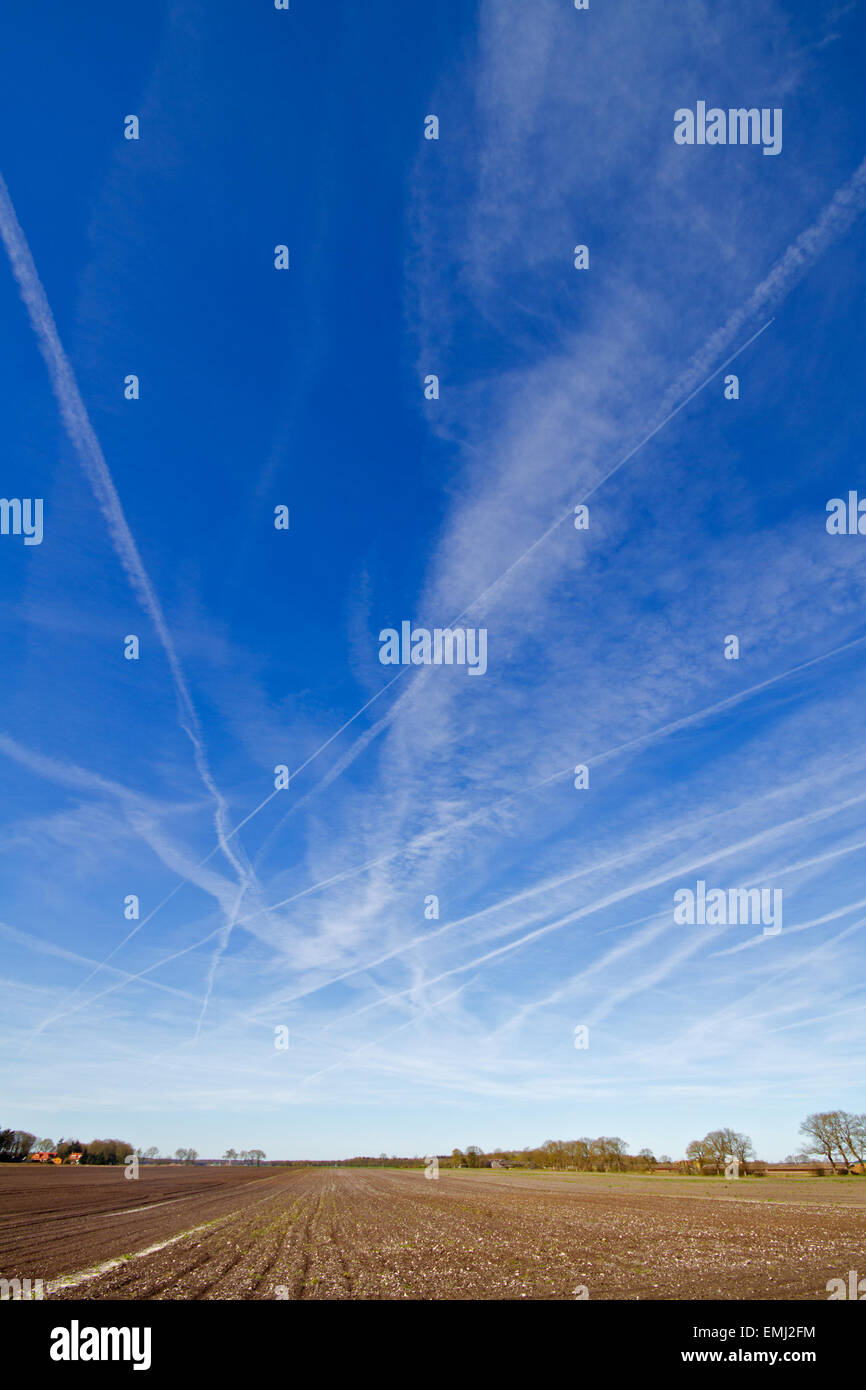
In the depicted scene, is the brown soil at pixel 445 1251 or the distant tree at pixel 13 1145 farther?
the distant tree at pixel 13 1145

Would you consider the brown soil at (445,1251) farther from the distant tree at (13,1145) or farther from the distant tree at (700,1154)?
the distant tree at (13,1145)

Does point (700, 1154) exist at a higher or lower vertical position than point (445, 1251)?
lower

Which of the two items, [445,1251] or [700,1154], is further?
[700,1154]

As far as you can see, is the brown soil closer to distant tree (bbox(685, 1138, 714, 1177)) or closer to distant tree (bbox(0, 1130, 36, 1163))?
distant tree (bbox(685, 1138, 714, 1177))

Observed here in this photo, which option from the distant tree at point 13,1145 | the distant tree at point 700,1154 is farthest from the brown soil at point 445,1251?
the distant tree at point 13,1145

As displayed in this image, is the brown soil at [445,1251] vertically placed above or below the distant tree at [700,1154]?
above

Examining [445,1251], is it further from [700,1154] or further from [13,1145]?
[13,1145]

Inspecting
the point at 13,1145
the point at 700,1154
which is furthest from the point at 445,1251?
the point at 13,1145

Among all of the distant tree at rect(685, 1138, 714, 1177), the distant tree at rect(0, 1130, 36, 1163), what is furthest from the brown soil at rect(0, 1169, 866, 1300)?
the distant tree at rect(0, 1130, 36, 1163)

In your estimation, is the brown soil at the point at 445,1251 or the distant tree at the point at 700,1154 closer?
the brown soil at the point at 445,1251

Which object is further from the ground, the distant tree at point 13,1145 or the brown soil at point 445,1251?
the brown soil at point 445,1251
